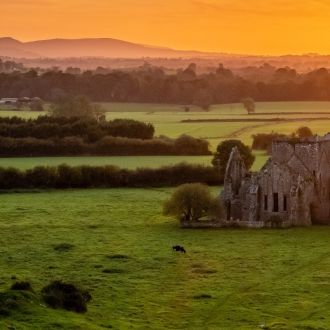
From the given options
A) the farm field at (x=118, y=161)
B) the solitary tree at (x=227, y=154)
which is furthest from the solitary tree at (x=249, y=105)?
the solitary tree at (x=227, y=154)

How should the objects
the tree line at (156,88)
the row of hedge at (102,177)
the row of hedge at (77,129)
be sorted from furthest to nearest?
the tree line at (156,88)
the row of hedge at (77,129)
the row of hedge at (102,177)

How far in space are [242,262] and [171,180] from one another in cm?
4021

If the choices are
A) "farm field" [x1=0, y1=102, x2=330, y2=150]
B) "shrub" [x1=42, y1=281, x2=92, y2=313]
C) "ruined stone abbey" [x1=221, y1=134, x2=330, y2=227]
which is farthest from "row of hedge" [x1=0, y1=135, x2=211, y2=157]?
"shrub" [x1=42, y1=281, x2=92, y2=313]

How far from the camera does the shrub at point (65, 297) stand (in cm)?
3794

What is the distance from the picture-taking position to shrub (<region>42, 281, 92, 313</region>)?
37938 mm

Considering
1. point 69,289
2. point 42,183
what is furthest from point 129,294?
point 42,183

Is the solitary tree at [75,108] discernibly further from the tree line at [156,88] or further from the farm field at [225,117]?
the tree line at [156,88]

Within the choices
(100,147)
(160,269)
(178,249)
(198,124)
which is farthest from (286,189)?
(198,124)

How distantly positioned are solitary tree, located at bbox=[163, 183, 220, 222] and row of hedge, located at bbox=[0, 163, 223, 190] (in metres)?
22.7

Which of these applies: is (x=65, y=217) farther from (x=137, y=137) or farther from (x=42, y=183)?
(x=137, y=137)

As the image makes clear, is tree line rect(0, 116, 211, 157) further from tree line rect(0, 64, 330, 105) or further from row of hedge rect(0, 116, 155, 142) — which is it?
tree line rect(0, 64, 330, 105)

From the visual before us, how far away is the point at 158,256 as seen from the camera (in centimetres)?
5234

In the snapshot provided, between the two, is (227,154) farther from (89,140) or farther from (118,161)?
(89,140)

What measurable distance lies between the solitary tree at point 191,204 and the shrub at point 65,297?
83.2 ft
